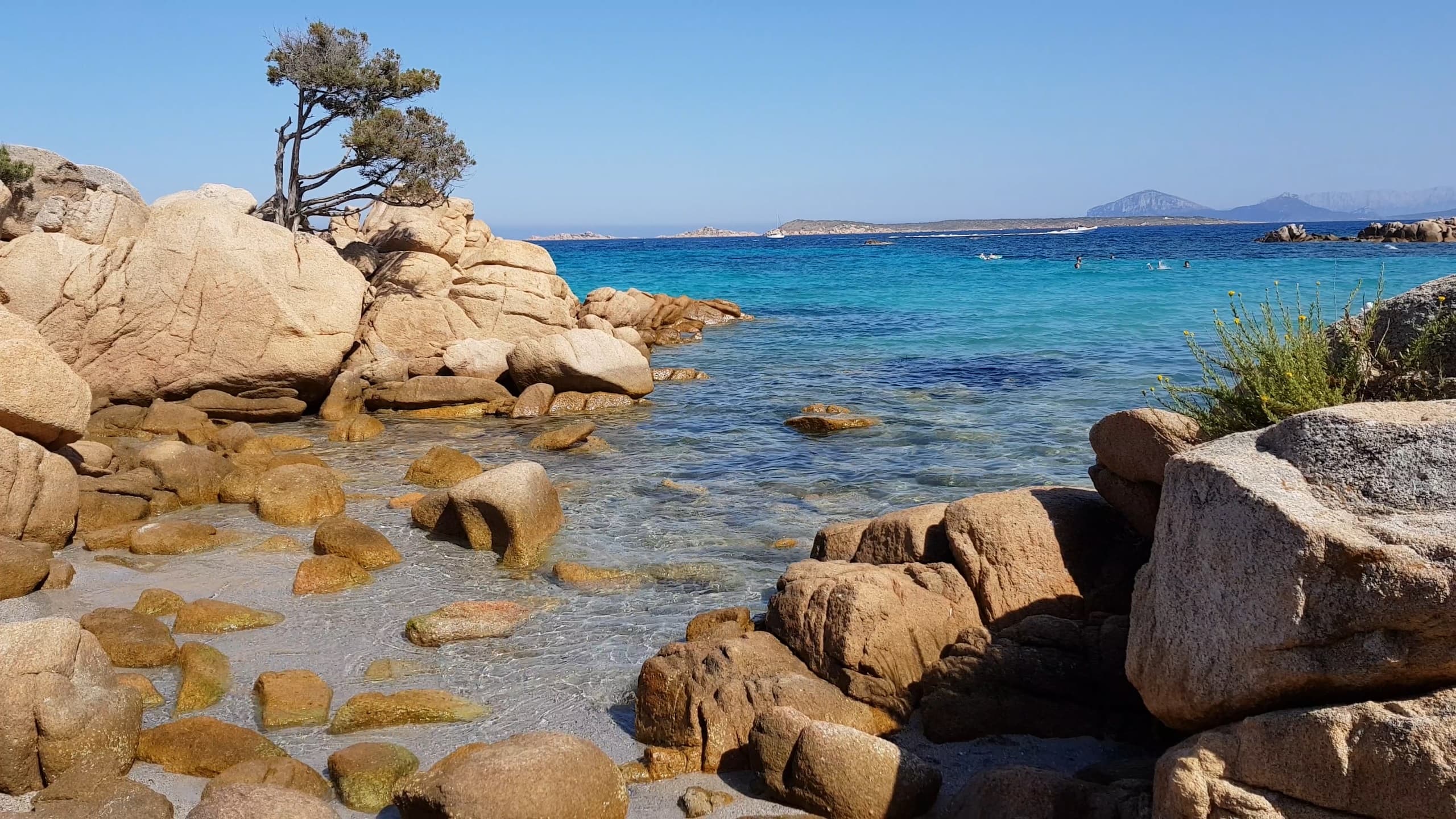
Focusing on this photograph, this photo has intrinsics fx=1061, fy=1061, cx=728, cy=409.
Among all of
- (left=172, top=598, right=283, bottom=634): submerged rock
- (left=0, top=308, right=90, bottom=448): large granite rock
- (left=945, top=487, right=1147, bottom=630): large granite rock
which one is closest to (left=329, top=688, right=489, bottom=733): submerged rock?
(left=172, top=598, right=283, bottom=634): submerged rock

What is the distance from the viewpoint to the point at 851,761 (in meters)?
6.12

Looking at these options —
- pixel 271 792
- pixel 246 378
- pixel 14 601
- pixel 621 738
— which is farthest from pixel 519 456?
pixel 271 792

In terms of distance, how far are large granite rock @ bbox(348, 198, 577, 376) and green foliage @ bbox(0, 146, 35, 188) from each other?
21.3 ft

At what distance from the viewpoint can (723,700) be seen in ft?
23.2

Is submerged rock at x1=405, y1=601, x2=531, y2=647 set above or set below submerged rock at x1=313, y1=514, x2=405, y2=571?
below

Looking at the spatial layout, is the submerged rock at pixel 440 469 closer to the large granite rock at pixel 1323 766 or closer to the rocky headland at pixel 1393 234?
the large granite rock at pixel 1323 766

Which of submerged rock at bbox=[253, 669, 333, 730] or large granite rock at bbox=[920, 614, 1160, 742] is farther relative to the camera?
submerged rock at bbox=[253, 669, 333, 730]

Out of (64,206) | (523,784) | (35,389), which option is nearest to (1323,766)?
(523,784)

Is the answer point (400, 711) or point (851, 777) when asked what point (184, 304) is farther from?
point (851, 777)

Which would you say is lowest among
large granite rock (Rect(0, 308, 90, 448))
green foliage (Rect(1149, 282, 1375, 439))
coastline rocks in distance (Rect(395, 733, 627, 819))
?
coastline rocks in distance (Rect(395, 733, 627, 819))

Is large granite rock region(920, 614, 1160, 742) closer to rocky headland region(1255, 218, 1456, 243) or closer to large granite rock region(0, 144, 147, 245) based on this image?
large granite rock region(0, 144, 147, 245)

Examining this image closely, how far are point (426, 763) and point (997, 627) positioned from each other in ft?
13.8

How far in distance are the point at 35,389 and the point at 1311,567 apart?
40.3 ft

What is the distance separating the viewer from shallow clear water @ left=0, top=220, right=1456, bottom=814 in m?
8.47
